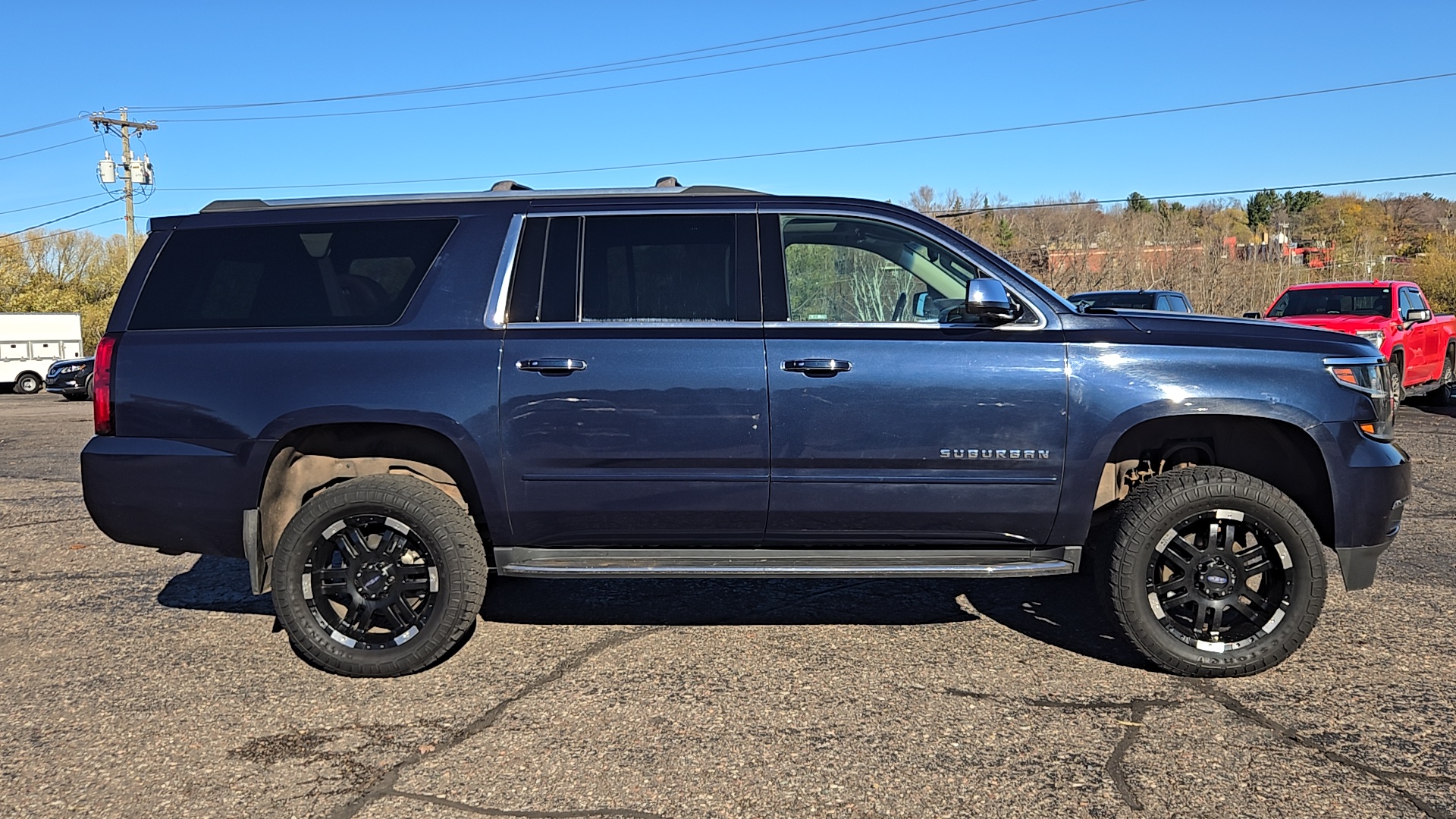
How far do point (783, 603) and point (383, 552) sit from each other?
2066 mm

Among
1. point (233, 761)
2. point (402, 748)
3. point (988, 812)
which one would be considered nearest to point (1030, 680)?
point (988, 812)

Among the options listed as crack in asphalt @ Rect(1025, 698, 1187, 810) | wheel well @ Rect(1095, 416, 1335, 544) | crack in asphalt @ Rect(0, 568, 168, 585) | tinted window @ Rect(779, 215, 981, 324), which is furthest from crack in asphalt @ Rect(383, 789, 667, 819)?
crack in asphalt @ Rect(0, 568, 168, 585)

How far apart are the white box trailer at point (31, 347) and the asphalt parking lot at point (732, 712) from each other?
33.2 metres

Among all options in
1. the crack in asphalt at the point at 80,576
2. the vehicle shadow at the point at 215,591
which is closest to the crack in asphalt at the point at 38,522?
the crack in asphalt at the point at 80,576

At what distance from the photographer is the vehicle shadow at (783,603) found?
16.8ft

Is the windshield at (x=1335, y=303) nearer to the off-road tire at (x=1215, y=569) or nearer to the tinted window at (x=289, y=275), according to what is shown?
the off-road tire at (x=1215, y=569)

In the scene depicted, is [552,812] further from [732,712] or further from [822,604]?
[822,604]

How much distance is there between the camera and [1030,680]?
4.26 metres

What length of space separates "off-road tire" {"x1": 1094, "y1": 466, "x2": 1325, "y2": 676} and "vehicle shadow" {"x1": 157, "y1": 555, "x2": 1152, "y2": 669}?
363 mm

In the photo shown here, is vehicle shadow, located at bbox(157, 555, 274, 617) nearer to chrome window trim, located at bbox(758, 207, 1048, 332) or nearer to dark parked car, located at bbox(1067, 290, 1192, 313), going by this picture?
chrome window trim, located at bbox(758, 207, 1048, 332)

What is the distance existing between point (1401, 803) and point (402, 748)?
3146 millimetres

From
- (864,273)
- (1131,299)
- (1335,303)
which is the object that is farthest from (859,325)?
(1335,303)

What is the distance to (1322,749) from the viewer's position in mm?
3566

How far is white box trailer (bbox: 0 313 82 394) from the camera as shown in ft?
109
